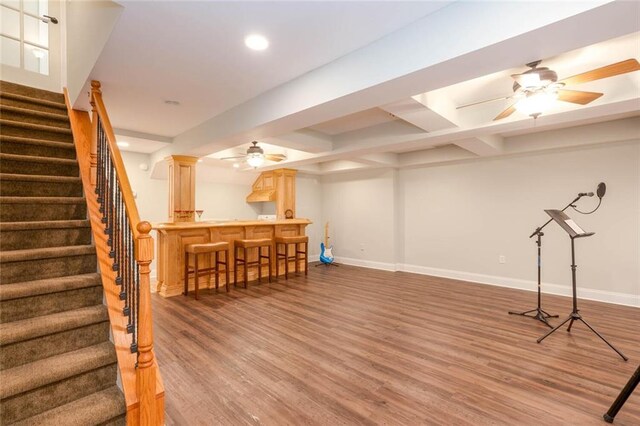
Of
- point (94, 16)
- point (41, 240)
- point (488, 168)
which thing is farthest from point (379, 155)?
point (41, 240)

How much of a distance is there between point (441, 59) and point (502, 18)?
37 cm

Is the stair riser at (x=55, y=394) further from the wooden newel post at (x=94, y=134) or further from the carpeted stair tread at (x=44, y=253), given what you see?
the wooden newel post at (x=94, y=134)

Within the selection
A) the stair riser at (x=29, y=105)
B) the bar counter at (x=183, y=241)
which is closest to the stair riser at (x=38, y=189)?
the stair riser at (x=29, y=105)

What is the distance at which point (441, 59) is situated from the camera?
1964 millimetres

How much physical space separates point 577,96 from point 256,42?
2.72m

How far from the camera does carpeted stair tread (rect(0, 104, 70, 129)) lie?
2914 millimetres

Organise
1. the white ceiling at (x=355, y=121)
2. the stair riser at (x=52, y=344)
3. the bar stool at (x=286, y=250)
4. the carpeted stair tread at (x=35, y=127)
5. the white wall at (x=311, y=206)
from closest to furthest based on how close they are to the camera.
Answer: the stair riser at (x=52, y=344)
the carpeted stair tread at (x=35, y=127)
the white ceiling at (x=355, y=121)
the bar stool at (x=286, y=250)
the white wall at (x=311, y=206)

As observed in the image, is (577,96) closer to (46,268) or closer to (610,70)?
(610,70)

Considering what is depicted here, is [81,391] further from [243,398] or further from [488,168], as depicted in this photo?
[488,168]

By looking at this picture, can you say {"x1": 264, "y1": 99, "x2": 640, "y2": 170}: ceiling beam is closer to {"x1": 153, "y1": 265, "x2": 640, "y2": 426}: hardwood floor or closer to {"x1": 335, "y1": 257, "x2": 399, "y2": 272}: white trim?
{"x1": 153, "y1": 265, "x2": 640, "y2": 426}: hardwood floor

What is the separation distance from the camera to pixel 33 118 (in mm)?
3074

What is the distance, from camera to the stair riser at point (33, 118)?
2.94m

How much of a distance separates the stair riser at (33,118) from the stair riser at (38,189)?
3.35 feet

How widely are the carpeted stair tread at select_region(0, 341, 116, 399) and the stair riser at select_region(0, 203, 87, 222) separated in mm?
1214
